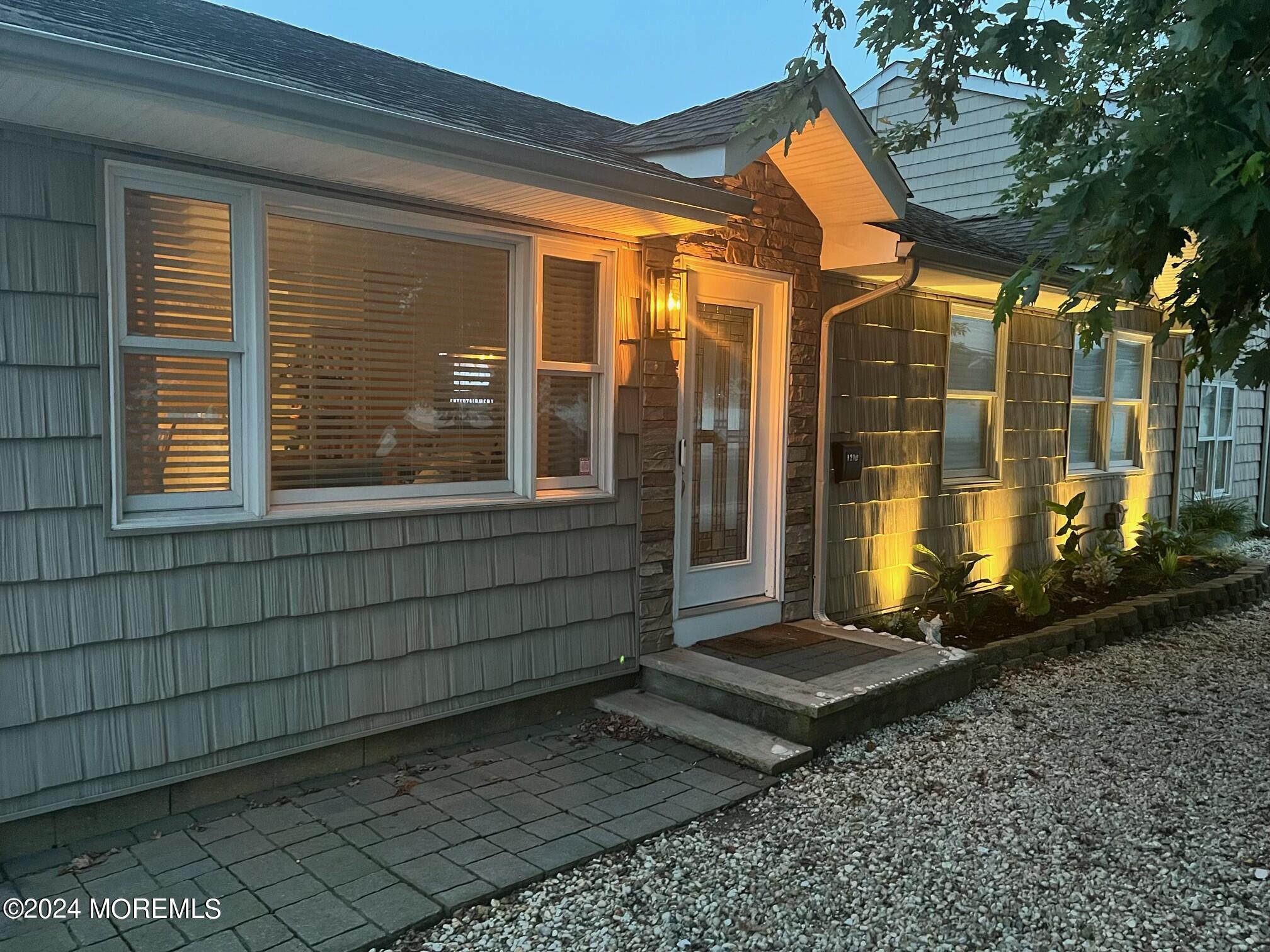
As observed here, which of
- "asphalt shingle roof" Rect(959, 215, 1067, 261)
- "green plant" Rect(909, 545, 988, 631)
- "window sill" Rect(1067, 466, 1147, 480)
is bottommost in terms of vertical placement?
"green plant" Rect(909, 545, 988, 631)

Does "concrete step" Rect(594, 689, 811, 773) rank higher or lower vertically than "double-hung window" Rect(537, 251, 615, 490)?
lower

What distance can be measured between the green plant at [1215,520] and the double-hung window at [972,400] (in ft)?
11.8

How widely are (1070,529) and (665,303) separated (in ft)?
15.9

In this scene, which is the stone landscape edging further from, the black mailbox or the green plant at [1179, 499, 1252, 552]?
the black mailbox

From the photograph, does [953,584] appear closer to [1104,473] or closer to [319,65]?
[1104,473]

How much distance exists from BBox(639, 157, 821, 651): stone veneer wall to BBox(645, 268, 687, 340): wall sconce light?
0.06 meters

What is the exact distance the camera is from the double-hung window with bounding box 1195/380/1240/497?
35.4 ft

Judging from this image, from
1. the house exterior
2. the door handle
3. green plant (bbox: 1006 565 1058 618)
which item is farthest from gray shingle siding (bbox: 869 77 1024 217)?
the door handle

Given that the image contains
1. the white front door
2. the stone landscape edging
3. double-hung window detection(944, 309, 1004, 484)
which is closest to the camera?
the white front door

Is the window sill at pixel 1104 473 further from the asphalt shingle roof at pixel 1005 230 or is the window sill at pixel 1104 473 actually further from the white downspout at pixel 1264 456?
the white downspout at pixel 1264 456

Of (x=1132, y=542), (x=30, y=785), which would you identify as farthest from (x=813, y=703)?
(x=1132, y=542)

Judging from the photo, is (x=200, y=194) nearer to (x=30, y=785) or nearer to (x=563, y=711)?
(x=30, y=785)

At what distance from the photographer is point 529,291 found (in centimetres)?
449

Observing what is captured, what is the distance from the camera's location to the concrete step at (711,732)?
13.7ft
